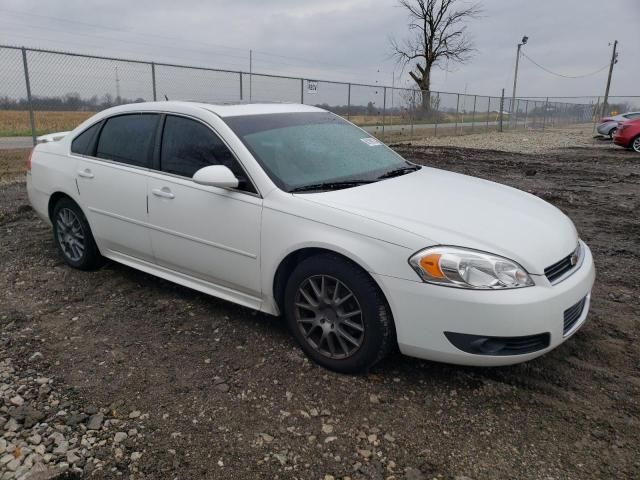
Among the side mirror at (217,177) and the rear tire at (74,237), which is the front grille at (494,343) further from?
the rear tire at (74,237)

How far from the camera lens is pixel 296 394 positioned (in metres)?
2.89

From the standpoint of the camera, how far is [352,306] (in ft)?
9.57

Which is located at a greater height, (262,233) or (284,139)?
(284,139)

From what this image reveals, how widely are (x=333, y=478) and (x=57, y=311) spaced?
266 cm

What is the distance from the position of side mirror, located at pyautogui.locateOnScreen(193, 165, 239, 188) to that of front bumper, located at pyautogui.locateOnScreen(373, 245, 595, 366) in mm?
1117

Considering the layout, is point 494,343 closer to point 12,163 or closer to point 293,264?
point 293,264

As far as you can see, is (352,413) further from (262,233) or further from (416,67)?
(416,67)

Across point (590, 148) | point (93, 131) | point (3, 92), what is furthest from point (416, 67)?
point (93, 131)

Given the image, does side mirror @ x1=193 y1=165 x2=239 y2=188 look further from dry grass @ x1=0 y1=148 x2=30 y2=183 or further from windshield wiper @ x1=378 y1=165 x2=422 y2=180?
dry grass @ x1=0 y1=148 x2=30 y2=183

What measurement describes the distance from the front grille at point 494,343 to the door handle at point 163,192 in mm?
2122

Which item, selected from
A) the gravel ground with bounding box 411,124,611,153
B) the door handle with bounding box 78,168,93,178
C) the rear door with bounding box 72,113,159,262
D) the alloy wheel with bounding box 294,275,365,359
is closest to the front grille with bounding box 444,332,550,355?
the alloy wheel with bounding box 294,275,365,359

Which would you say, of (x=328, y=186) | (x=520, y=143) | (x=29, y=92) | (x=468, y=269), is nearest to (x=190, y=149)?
(x=328, y=186)

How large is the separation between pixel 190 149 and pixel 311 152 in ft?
2.84

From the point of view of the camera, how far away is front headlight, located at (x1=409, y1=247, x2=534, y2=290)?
260 cm
